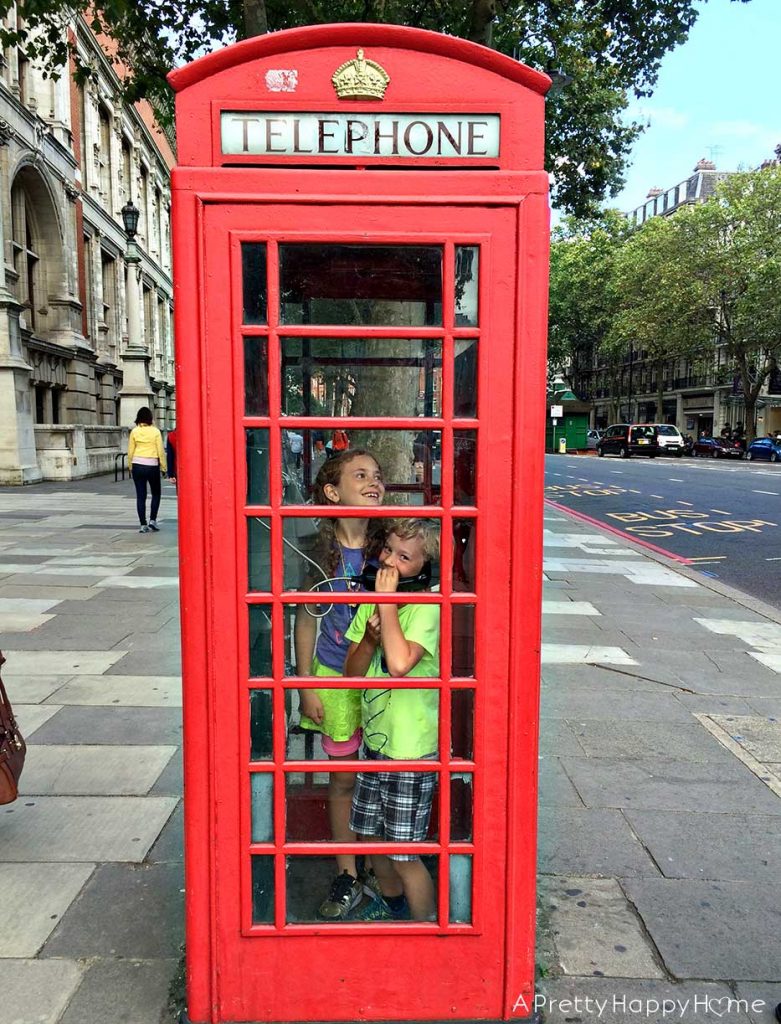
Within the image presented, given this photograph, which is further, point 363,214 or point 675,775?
point 675,775

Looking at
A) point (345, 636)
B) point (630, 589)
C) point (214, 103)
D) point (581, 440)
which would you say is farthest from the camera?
point (581, 440)

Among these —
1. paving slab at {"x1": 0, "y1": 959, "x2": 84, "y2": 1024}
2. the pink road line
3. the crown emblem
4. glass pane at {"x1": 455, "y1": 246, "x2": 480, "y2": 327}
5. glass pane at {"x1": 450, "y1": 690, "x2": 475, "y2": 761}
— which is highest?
the crown emblem

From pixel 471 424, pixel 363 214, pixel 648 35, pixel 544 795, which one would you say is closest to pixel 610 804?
pixel 544 795

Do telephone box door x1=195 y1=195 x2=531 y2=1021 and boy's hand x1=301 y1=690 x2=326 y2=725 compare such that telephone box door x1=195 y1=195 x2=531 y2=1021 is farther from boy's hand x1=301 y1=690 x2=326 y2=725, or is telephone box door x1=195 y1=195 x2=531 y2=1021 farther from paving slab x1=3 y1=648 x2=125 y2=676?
paving slab x1=3 y1=648 x2=125 y2=676

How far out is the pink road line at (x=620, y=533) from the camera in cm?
1042

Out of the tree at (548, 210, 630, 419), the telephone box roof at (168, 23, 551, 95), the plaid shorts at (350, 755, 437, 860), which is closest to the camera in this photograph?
the telephone box roof at (168, 23, 551, 95)

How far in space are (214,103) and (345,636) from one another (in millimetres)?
1326

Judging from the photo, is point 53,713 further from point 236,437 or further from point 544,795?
point 236,437

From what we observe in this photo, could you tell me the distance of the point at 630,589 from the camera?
8.13 m

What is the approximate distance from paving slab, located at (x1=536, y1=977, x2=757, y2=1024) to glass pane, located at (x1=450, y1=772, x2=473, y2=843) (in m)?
0.58

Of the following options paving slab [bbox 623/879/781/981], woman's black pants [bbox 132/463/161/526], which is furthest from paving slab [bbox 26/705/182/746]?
woman's black pants [bbox 132/463/161/526]

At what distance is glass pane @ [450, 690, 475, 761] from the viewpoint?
2.06 m

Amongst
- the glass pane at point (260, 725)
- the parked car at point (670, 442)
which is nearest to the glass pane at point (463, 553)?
the glass pane at point (260, 725)

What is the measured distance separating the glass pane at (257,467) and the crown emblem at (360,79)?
2.60 ft
